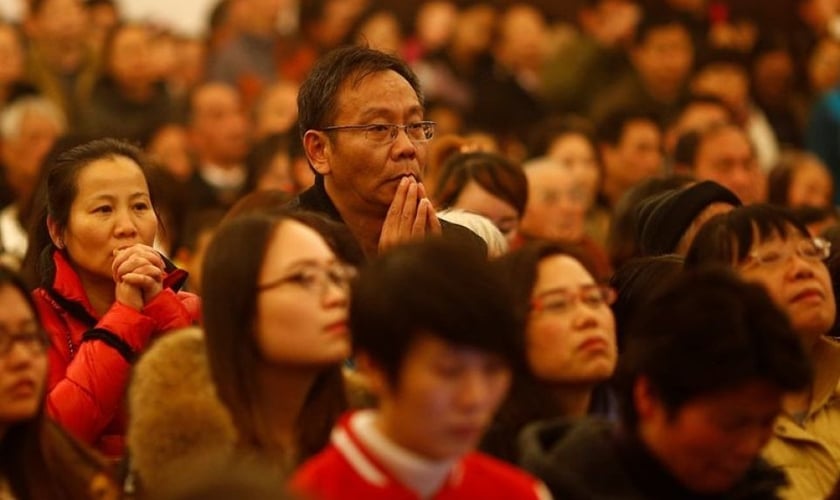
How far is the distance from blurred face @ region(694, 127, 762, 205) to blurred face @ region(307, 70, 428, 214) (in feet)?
A: 8.13

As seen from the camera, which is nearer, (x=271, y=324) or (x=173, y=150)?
(x=271, y=324)

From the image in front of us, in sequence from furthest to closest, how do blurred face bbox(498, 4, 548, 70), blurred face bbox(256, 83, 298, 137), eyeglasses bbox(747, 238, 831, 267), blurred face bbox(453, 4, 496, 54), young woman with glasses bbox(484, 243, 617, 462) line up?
1. blurred face bbox(498, 4, 548, 70)
2. blurred face bbox(453, 4, 496, 54)
3. blurred face bbox(256, 83, 298, 137)
4. eyeglasses bbox(747, 238, 831, 267)
5. young woman with glasses bbox(484, 243, 617, 462)

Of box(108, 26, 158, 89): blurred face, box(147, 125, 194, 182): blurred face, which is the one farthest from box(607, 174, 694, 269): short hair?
box(108, 26, 158, 89): blurred face

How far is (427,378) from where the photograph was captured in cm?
270

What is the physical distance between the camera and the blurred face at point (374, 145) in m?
4.30

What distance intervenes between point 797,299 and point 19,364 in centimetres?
178

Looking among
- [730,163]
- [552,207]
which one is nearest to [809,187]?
[730,163]

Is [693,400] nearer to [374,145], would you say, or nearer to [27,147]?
[374,145]

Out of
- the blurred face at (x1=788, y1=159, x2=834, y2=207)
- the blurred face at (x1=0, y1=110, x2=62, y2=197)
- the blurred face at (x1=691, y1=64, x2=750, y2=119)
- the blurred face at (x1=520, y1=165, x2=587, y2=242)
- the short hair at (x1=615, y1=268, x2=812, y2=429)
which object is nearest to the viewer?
the short hair at (x1=615, y1=268, x2=812, y2=429)

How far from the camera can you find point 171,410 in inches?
125

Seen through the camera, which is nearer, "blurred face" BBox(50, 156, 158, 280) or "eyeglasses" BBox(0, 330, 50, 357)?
"eyeglasses" BBox(0, 330, 50, 357)

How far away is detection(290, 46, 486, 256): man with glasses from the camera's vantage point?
430 centimetres

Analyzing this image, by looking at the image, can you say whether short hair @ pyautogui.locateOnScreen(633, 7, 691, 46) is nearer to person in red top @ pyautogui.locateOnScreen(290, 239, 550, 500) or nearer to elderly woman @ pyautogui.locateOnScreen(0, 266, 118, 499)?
elderly woman @ pyautogui.locateOnScreen(0, 266, 118, 499)

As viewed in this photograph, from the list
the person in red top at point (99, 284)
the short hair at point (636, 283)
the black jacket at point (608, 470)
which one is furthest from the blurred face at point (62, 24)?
the black jacket at point (608, 470)
